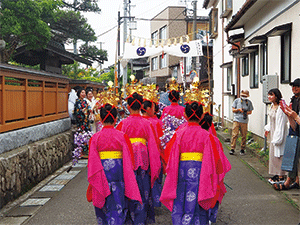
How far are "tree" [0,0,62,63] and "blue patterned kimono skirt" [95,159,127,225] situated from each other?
23.2 ft

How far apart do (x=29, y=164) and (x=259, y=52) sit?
9105mm

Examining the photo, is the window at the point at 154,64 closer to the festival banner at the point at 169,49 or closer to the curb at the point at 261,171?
the festival banner at the point at 169,49

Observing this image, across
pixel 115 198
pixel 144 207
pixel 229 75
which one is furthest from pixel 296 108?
pixel 229 75

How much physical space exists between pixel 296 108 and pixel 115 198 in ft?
13.3

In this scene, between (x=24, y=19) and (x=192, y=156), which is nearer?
(x=192, y=156)

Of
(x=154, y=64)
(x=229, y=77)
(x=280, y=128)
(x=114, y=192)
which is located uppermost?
(x=154, y=64)

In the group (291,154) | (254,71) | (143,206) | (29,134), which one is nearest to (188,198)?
(143,206)

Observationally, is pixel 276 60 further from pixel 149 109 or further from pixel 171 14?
pixel 171 14

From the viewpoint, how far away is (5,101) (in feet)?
23.7

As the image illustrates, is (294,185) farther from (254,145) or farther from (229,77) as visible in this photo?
(229,77)

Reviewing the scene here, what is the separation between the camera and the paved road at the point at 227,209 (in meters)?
5.70

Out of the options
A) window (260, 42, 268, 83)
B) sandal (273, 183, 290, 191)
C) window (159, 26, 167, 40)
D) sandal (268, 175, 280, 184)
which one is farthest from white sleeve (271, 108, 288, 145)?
window (159, 26, 167, 40)

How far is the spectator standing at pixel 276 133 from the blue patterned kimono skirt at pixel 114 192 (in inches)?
156

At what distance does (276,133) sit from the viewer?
7324mm
